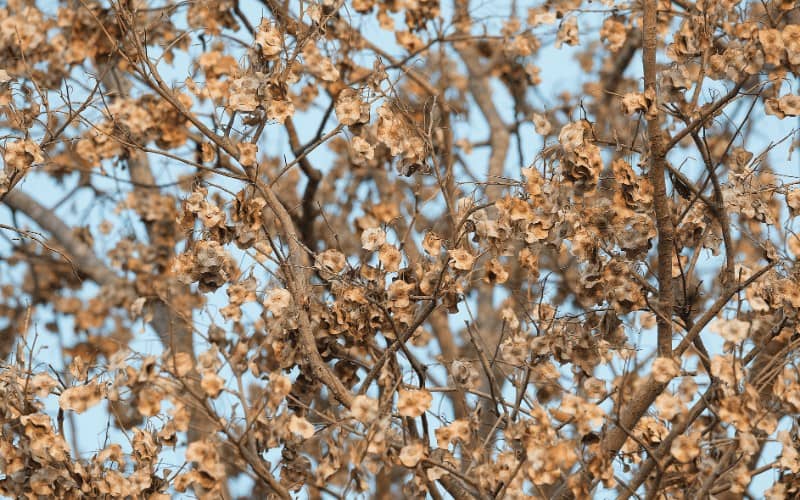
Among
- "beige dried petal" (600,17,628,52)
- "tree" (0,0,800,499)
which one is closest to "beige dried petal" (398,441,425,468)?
"tree" (0,0,800,499)

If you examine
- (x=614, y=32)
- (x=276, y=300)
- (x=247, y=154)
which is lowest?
→ (x=276, y=300)

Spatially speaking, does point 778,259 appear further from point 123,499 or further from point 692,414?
point 123,499

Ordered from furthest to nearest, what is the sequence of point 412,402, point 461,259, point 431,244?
point 431,244, point 461,259, point 412,402

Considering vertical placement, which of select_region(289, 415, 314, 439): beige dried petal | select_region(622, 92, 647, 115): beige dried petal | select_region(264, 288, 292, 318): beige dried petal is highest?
select_region(622, 92, 647, 115): beige dried petal

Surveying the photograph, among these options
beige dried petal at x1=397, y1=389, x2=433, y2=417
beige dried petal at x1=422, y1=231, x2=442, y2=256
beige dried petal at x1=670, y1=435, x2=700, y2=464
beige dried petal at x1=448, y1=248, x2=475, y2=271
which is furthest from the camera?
beige dried petal at x1=422, y1=231, x2=442, y2=256

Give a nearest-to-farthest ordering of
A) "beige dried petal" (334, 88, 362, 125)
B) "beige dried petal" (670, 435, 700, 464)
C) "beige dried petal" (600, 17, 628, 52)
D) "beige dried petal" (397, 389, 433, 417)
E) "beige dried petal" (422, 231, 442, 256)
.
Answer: "beige dried petal" (670, 435, 700, 464) < "beige dried petal" (397, 389, 433, 417) < "beige dried petal" (422, 231, 442, 256) < "beige dried petal" (334, 88, 362, 125) < "beige dried petal" (600, 17, 628, 52)

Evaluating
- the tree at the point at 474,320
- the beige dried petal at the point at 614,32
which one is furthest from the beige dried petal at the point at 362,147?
the beige dried petal at the point at 614,32

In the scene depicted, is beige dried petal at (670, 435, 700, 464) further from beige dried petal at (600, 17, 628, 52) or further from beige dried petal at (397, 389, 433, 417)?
beige dried petal at (600, 17, 628, 52)

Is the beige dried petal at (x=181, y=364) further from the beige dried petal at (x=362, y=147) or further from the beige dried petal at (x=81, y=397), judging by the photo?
the beige dried petal at (x=362, y=147)

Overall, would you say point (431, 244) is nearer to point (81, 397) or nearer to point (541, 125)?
point (541, 125)

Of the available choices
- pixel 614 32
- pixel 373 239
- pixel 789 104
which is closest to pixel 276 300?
pixel 373 239

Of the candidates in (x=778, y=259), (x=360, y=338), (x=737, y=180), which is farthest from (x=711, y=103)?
(x=360, y=338)

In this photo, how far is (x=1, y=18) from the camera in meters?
6.33

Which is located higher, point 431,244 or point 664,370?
point 431,244
